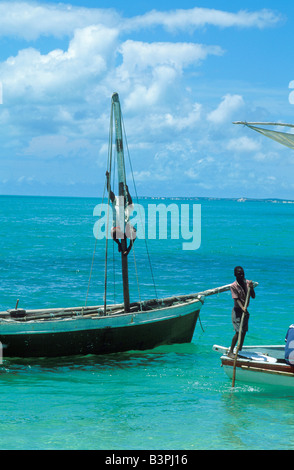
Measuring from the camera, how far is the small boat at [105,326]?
54.4 ft

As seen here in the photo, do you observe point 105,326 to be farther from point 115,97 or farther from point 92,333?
point 115,97

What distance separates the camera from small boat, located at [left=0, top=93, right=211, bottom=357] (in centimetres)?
1659

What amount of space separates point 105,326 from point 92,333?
408 millimetres

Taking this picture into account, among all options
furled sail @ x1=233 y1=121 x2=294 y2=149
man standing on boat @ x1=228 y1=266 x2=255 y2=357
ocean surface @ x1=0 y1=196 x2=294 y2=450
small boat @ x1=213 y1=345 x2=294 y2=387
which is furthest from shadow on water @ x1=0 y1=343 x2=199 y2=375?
furled sail @ x1=233 y1=121 x2=294 y2=149

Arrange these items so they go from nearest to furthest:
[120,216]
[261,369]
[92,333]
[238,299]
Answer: [261,369] < [238,299] < [92,333] < [120,216]

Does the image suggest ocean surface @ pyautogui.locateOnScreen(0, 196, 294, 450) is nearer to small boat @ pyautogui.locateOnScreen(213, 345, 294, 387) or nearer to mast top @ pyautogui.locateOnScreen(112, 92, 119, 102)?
small boat @ pyautogui.locateOnScreen(213, 345, 294, 387)

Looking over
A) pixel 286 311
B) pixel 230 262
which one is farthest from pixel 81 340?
pixel 230 262

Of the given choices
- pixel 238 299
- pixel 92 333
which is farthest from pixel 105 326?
pixel 238 299

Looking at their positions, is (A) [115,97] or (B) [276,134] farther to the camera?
(A) [115,97]

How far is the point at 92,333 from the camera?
17.2 m

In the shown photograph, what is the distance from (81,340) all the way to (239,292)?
4.96 metres

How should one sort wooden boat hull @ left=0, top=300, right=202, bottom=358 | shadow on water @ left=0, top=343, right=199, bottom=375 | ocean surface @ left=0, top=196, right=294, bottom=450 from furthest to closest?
shadow on water @ left=0, top=343, right=199, bottom=375
wooden boat hull @ left=0, top=300, right=202, bottom=358
ocean surface @ left=0, top=196, right=294, bottom=450

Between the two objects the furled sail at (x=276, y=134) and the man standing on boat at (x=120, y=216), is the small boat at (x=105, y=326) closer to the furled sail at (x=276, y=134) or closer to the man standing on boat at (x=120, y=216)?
the man standing on boat at (x=120, y=216)

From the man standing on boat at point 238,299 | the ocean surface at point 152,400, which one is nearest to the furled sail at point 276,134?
the man standing on boat at point 238,299
